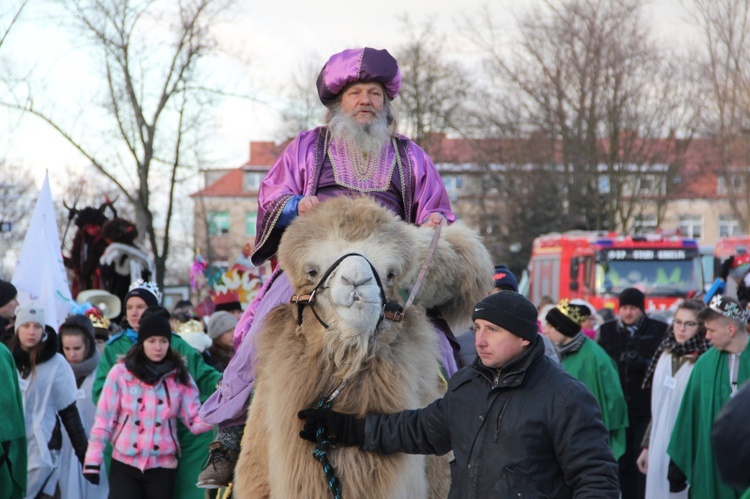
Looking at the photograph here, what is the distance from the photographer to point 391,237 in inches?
170

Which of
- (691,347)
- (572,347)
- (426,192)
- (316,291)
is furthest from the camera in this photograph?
(572,347)

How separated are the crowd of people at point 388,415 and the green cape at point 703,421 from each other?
0.05 feet

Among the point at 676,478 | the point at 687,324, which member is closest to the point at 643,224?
the point at 687,324

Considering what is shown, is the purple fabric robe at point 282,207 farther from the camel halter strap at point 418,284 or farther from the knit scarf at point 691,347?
the knit scarf at point 691,347

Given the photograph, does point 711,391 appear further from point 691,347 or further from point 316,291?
point 316,291

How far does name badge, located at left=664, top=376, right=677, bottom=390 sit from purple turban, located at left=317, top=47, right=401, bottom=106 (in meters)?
4.86

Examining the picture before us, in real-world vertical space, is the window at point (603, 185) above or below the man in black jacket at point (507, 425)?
above

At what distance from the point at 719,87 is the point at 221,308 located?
23.3 m

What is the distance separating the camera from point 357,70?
16.3ft

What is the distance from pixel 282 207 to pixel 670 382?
17.4ft

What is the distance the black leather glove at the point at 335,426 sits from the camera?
400 cm

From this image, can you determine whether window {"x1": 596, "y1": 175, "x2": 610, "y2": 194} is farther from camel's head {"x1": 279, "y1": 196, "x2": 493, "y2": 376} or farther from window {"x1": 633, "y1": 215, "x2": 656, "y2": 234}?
camel's head {"x1": 279, "y1": 196, "x2": 493, "y2": 376}

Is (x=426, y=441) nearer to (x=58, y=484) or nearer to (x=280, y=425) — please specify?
(x=280, y=425)

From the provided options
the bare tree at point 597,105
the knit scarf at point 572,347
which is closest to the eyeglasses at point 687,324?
the knit scarf at point 572,347
